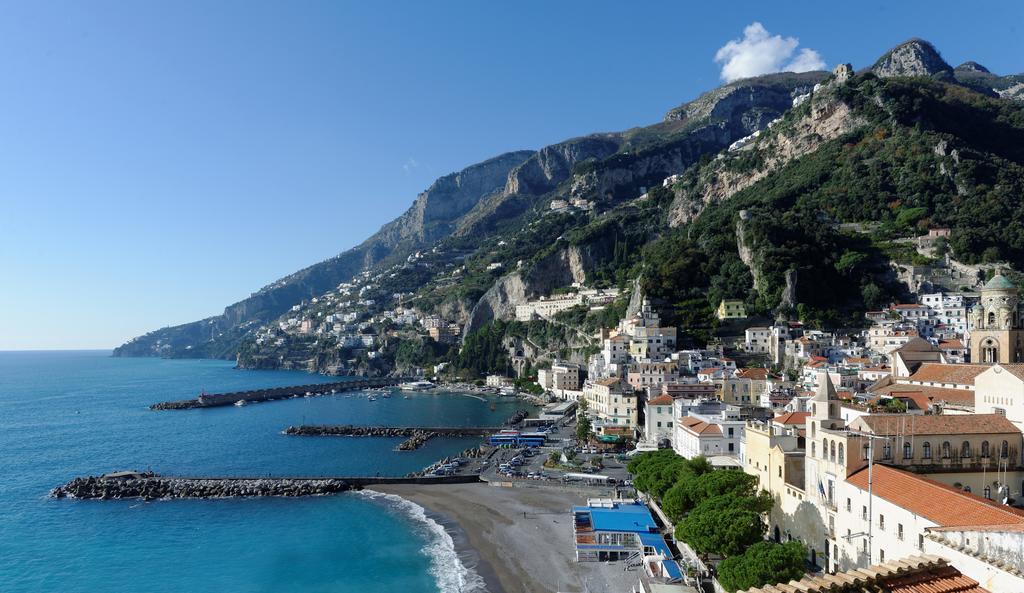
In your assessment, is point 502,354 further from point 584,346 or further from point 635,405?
point 635,405

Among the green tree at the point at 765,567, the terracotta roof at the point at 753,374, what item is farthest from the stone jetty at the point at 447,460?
the green tree at the point at 765,567

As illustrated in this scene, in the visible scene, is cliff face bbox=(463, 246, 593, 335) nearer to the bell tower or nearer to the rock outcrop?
the bell tower

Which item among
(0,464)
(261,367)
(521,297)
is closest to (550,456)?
(0,464)

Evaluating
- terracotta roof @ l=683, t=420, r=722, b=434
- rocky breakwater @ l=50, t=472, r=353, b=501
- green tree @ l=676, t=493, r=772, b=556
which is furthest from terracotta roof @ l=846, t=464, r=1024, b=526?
rocky breakwater @ l=50, t=472, r=353, b=501

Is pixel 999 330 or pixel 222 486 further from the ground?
pixel 999 330

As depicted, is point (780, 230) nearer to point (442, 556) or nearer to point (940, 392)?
point (940, 392)

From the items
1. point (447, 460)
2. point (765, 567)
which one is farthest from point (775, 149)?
point (765, 567)

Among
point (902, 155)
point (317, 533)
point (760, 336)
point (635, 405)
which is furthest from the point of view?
point (902, 155)
